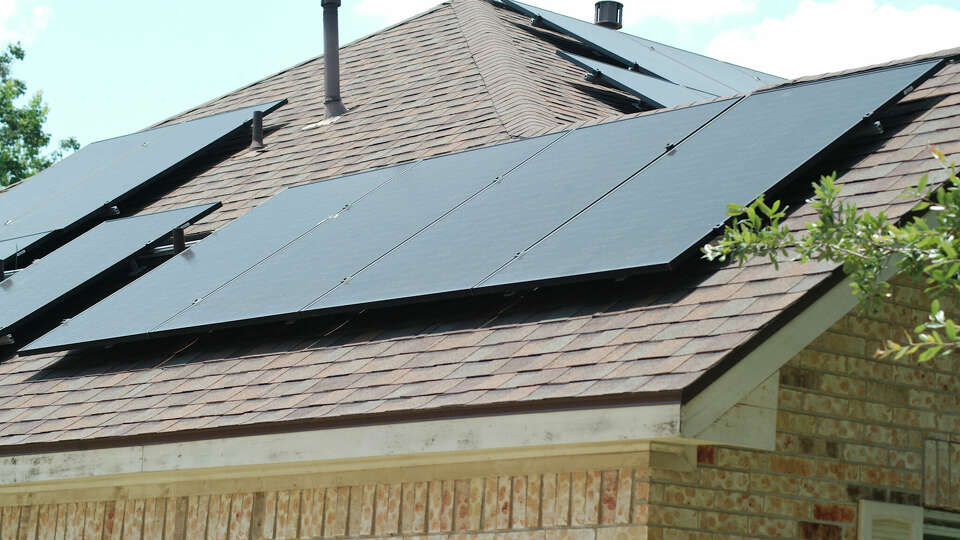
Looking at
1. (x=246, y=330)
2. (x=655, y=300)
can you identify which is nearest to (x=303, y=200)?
(x=246, y=330)

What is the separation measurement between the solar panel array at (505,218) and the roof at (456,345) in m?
0.25

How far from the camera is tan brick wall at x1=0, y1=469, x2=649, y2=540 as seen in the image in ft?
23.9

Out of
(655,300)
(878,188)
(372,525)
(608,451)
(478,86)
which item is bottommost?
(372,525)

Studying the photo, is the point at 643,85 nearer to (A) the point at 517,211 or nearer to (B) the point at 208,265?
(B) the point at 208,265

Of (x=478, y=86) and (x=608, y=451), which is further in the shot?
(x=478, y=86)

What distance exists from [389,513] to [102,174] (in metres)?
8.08

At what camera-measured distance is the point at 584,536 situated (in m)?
7.30

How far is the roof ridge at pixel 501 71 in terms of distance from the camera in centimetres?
1230

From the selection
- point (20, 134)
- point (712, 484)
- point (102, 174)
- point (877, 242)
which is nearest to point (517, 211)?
point (712, 484)

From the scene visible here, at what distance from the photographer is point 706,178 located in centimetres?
840

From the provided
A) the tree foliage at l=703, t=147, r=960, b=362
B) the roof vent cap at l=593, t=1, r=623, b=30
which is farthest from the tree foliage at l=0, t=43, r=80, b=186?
the tree foliage at l=703, t=147, r=960, b=362

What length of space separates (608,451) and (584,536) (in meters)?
0.45

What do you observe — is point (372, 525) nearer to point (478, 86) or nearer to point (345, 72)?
point (478, 86)

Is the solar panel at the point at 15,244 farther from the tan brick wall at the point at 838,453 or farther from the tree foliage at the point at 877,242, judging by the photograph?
the tree foliage at the point at 877,242
